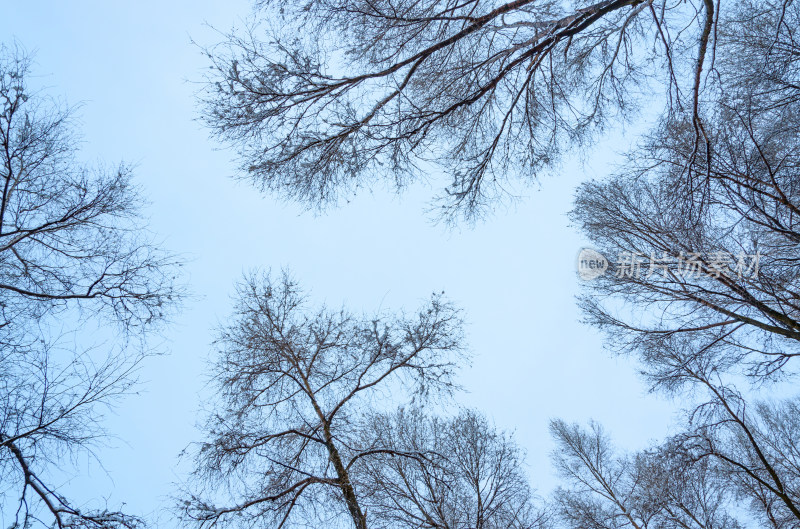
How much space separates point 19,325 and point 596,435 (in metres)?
12.4

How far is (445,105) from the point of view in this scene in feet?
15.1

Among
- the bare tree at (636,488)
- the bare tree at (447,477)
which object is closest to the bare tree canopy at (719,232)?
the bare tree at (636,488)

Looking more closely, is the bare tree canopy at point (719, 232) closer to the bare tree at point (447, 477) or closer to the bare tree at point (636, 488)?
the bare tree at point (636, 488)

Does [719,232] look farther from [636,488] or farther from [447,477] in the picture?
[636,488]

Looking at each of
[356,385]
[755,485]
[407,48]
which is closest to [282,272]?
[356,385]

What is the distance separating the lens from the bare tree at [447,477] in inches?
238

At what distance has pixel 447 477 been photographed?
6.14 metres

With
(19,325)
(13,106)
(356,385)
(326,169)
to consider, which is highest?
(13,106)

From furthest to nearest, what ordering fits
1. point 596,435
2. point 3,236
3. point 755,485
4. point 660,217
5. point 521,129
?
point 596,435 → point 755,485 → point 660,217 → point 521,129 → point 3,236

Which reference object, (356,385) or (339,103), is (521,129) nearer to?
(339,103)

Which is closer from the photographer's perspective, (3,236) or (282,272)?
(3,236)

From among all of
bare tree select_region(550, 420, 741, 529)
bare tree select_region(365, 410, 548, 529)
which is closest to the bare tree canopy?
bare tree select_region(550, 420, 741, 529)

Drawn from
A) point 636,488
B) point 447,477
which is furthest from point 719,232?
point 636,488

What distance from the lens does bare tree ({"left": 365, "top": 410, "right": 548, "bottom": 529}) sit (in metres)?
6.05
